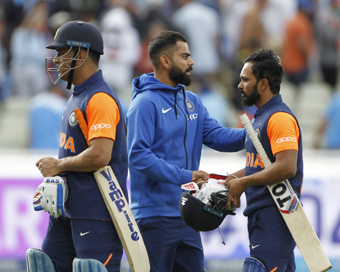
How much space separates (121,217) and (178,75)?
1.22 meters

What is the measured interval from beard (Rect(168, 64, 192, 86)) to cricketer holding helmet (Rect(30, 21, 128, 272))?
626 mm

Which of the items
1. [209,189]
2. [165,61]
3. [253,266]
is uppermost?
[165,61]

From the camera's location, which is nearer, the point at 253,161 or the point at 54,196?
the point at 54,196

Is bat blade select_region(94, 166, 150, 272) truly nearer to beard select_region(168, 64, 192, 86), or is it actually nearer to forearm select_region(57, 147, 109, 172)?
forearm select_region(57, 147, 109, 172)

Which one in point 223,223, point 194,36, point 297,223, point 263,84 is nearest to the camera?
point 297,223

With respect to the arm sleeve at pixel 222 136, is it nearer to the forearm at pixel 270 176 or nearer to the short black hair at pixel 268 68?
the short black hair at pixel 268 68

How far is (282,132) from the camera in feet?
14.3

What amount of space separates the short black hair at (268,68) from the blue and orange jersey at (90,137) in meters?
1.03

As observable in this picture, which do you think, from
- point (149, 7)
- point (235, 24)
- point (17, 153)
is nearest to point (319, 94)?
point (235, 24)

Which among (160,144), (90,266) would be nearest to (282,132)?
(160,144)

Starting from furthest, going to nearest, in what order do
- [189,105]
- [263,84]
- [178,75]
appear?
[189,105]
[178,75]
[263,84]

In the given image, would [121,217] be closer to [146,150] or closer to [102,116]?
[146,150]

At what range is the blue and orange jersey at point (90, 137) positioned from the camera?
14.2ft

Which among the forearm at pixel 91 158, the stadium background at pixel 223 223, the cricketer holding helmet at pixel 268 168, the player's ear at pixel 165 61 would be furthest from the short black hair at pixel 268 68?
the stadium background at pixel 223 223
